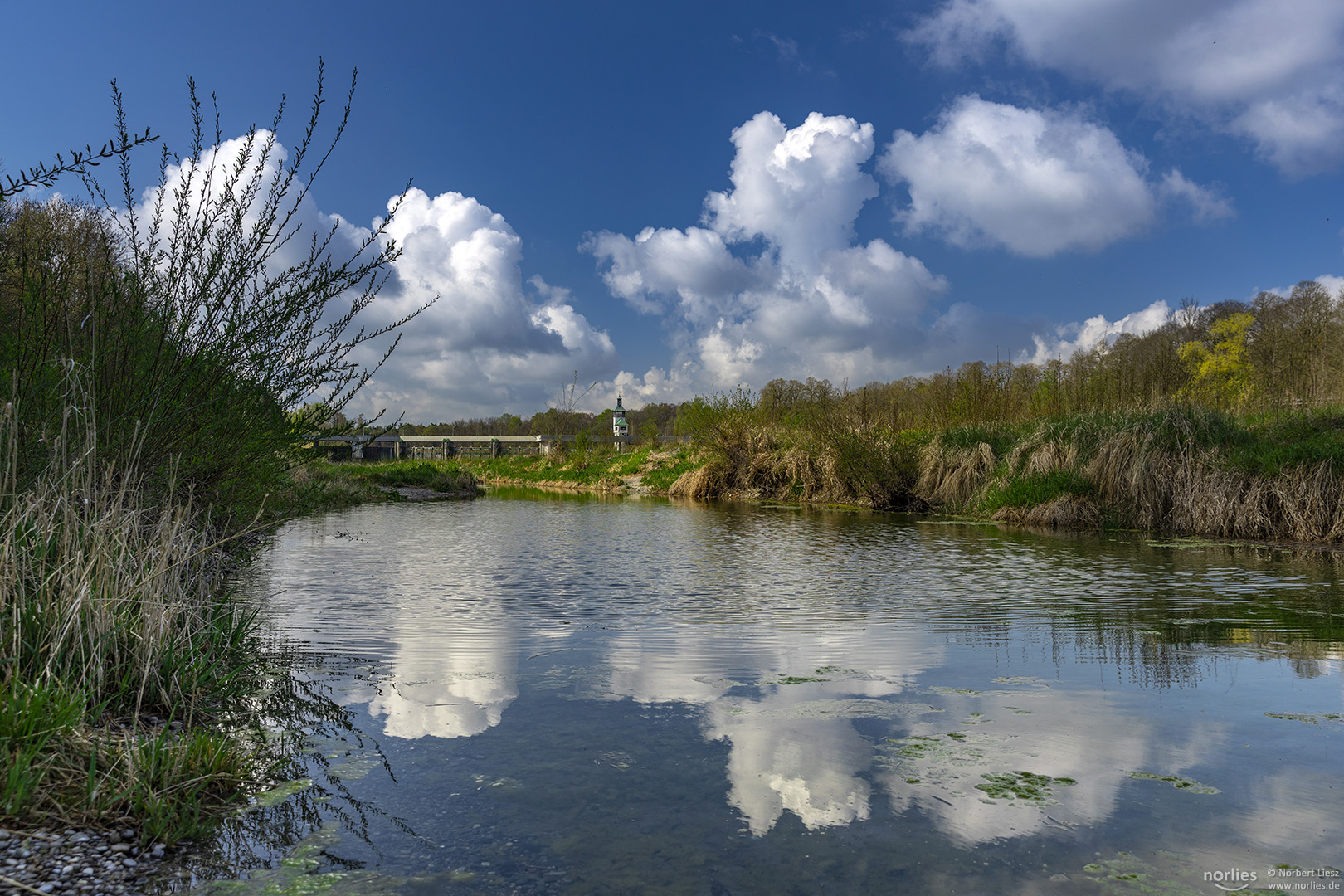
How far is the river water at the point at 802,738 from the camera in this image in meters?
2.75

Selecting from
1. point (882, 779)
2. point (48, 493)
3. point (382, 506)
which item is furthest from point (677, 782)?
point (382, 506)

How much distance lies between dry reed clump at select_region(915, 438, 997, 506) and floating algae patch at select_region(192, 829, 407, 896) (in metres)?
16.4

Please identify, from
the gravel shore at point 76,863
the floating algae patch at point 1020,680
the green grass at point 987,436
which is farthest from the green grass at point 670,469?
the gravel shore at point 76,863

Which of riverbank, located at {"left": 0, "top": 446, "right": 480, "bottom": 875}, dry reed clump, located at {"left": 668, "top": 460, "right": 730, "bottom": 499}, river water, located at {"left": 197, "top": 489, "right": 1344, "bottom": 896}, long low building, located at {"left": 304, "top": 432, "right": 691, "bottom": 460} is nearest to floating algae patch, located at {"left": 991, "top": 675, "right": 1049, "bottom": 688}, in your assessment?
river water, located at {"left": 197, "top": 489, "right": 1344, "bottom": 896}

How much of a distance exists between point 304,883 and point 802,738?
2.25 metres

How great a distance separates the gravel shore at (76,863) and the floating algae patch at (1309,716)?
5128 millimetres

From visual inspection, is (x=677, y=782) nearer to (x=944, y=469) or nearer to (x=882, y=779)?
(x=882, y=779)

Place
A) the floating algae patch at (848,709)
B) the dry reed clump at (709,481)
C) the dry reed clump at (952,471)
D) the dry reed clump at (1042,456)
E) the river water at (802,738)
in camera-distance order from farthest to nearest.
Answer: the dry reed clump at (709,481), the dry reed clump at (952,471), the dry reed clump at (1042,456), the floating algae patch at (848,709), the river water at (802,738)

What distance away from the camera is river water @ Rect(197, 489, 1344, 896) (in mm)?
2752

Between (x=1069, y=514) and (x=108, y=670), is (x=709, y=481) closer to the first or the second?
(x=1069, y=514)

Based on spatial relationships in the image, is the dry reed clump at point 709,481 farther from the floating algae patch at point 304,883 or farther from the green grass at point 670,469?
the floating algae patch at point 304,883

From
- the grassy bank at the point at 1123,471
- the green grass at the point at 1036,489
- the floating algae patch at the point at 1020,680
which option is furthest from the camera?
the green grass at the point at 1036,489

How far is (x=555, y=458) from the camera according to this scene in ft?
141

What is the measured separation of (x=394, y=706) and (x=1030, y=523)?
43.3 ft
